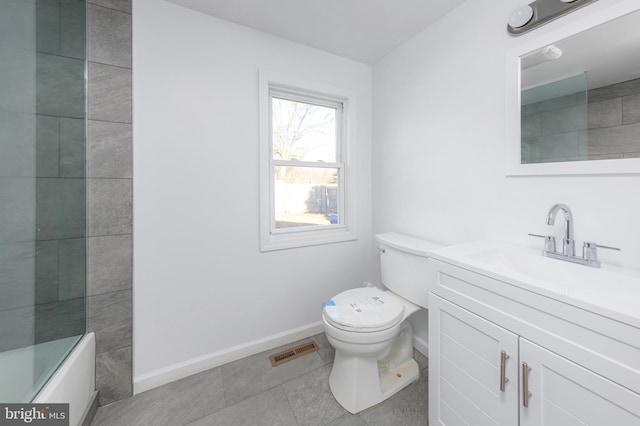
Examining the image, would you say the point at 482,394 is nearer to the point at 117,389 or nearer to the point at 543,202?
the point at 543,202

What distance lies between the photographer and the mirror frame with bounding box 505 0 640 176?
0.93 meters

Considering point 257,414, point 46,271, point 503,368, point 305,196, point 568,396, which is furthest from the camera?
point 305,196

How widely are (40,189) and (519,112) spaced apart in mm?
2335

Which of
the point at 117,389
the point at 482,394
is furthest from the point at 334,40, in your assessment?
the point at 117,389

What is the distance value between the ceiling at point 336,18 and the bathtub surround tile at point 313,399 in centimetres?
225

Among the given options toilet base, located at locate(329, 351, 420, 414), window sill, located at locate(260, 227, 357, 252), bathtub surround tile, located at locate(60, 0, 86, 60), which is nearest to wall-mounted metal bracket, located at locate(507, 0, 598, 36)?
window sill, located at locate(260, 227, 357, 252)

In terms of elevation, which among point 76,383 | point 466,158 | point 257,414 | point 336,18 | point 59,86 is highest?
point 336,18

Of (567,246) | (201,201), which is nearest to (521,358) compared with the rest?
(567,246)

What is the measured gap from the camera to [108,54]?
1312 millimetres

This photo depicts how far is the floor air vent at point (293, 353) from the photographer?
66.0 inches

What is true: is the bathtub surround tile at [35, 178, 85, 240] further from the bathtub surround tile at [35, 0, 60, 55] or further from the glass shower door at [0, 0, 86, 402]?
the bathtub surround tile at [35, 0, 60, 55]

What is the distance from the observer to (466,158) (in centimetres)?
145

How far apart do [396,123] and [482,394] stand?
5.61 ft

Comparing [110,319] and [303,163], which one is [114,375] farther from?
[303,163]
